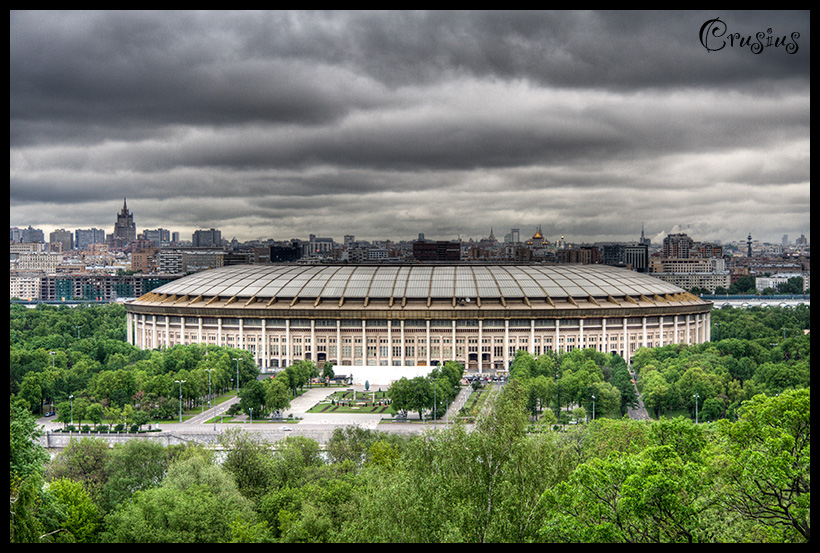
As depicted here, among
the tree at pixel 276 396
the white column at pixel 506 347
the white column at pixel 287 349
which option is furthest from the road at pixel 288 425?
the white column at pixel 506 347

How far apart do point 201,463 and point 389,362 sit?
51.9m

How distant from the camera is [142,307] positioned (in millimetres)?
91062

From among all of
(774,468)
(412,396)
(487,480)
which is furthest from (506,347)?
(774,468)

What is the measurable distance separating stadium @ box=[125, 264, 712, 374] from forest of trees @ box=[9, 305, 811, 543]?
89.1 ft

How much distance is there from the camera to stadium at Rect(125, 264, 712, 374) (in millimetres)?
82125

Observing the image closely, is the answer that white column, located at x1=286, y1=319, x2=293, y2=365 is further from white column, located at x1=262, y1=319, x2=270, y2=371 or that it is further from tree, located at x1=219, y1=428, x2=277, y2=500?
tree, located at x1=219, y1=428, x2=277, y2=500

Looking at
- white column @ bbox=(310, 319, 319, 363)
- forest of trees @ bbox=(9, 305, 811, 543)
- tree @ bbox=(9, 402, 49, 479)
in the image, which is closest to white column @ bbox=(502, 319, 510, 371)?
white column @ bbox=(310, 319, 319, 363)

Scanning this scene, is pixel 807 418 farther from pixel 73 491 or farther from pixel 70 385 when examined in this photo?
pixel 70 385

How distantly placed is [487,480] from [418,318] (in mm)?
62917

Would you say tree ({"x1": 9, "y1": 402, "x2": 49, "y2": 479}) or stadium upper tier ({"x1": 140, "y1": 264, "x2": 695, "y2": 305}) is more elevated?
stadium upper tier ({"x1": 140, "y1": 264, "x2": 695, "y2": 305})

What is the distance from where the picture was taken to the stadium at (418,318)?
269ft

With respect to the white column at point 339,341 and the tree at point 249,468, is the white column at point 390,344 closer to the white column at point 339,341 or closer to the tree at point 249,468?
the white column at point 339,341

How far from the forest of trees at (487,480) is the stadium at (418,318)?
27.1 meters
